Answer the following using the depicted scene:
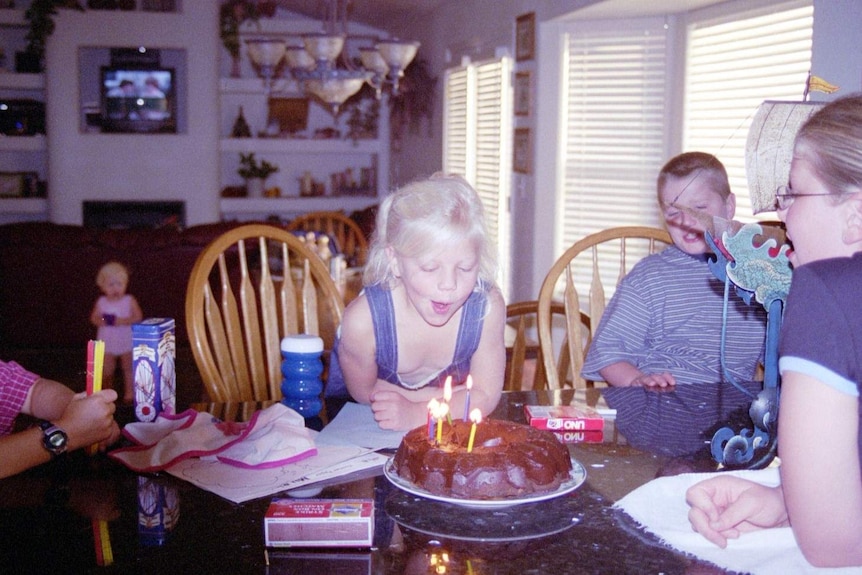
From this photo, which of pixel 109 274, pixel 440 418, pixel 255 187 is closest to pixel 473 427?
pixel 440 418

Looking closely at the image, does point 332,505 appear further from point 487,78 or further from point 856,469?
point 487,78

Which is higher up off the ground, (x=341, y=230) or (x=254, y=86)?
(x=254, y=86)

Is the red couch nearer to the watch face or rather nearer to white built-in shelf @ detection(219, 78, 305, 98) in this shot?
the watch face

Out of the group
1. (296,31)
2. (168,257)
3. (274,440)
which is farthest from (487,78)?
(274,440)

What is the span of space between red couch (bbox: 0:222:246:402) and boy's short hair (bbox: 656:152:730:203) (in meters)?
2.86

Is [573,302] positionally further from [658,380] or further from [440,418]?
[440,418]

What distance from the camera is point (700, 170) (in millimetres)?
2076

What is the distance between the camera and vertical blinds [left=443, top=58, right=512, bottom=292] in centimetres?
543

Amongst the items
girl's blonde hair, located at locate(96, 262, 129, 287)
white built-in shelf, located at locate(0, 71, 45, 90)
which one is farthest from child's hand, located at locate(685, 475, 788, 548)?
white built-in shelf, located at locate(0, 71, 45, 90)

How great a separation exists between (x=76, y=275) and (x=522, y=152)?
2563 mm

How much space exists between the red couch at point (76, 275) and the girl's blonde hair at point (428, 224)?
2.96m

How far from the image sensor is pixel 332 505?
99cm

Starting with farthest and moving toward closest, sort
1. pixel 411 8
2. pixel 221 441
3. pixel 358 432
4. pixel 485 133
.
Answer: pixel 411 8, pixel 485 133, pixel 358 432, pixel 221 441

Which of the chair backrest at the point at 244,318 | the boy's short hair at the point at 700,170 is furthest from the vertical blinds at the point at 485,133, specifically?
the chair backrest at the point at 244,318
